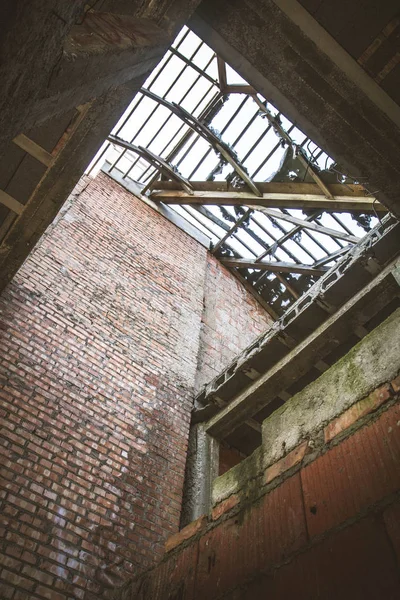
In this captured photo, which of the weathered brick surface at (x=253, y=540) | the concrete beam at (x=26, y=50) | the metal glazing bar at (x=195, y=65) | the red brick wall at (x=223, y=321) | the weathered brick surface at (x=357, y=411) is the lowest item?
the red brick wall at (x=223, y=321)

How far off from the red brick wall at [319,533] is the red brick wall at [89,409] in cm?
177

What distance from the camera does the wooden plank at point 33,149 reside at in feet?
11.3

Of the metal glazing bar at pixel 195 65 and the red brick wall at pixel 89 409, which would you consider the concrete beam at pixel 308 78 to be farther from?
the metal glazing bar at pixel 195 65

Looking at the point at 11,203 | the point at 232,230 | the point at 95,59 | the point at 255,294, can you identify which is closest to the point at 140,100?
the point at 232,230

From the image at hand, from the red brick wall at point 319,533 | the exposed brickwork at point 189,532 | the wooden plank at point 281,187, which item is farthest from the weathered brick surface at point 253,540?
the wooden plank at point 281,187

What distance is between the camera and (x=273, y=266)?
950 cm

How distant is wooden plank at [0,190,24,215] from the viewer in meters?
3.78

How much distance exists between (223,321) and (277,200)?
2626mm

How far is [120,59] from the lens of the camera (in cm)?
216

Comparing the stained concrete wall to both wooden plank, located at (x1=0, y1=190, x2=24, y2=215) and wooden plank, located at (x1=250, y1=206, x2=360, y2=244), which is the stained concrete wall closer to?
wooden plank, located at (x1=0, y1=190, x2=24, y2=215)


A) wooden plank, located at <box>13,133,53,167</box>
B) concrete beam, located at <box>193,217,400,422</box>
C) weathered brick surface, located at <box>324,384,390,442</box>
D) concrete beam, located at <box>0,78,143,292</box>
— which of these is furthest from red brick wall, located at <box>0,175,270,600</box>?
weathered brick surface, located at <box>324,384,390,442</box>

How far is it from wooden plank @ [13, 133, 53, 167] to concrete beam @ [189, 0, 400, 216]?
59.7 inches

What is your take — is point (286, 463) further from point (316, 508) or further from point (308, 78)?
point (308, 78)

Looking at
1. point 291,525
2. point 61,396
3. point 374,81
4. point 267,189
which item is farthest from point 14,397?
point 267,189
